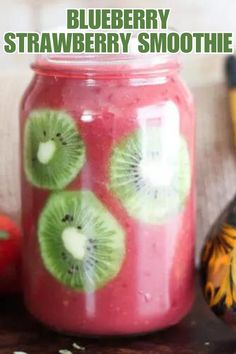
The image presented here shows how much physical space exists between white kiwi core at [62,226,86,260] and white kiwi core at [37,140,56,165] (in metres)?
0.06

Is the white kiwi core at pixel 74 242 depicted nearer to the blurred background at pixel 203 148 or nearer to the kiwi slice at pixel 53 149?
the kiwi slice at pixel 53 149

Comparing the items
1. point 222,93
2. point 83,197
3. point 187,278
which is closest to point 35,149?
point 83,197

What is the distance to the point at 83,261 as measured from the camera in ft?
1.91

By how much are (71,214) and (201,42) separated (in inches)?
14.0

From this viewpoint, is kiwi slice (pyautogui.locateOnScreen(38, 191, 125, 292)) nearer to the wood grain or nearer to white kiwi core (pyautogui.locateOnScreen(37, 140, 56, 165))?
white kiwi core (pyautogui.locateOnScreen(37, 140, 56, 165))

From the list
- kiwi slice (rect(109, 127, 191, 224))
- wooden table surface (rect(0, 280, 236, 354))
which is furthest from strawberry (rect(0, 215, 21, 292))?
kiwi slice (rect(109, 127, 191, 224))

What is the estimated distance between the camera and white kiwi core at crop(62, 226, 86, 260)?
0.58m

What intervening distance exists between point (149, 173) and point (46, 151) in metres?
0.09

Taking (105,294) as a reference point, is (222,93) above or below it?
above

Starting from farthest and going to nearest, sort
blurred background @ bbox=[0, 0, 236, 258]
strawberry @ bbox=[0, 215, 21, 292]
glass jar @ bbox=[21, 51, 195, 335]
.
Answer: blurred background @ bbox=[0, 0, 236, 258] < strawberry @ bbox=[0, 215, 21, 292] < glass jar @ bbox=[21, 51, 195, 335]

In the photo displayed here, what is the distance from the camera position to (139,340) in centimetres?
61

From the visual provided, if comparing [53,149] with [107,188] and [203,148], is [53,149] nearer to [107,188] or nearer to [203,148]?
[107,188]

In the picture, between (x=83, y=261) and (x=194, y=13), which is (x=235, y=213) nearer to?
(x=83, y=261)

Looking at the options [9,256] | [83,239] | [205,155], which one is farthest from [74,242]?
[205,155]
